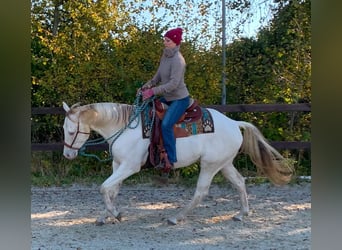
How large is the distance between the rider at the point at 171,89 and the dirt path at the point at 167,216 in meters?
0.74

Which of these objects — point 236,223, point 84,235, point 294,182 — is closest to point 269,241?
point 236,223

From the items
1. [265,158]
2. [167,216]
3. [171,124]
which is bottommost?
[167,216]

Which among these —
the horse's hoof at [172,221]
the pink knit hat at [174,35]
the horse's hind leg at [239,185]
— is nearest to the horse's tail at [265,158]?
the horse's hind leg at [239,185]

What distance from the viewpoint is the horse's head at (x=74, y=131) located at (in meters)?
4.34

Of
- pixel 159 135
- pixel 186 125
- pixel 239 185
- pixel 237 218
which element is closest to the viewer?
pixel 159 135

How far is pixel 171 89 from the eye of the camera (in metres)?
4.30

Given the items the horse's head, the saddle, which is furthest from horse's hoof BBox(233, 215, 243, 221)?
the horse's head

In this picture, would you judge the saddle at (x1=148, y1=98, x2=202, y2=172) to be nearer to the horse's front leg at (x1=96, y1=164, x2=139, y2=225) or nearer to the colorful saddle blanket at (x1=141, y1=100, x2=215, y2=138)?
the colorful saddle blanket at (x1=141, y1=100, x2=215, y2=138)

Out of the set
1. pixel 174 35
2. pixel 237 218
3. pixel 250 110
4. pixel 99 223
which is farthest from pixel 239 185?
pixel 250 110

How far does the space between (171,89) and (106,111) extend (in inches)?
27.6

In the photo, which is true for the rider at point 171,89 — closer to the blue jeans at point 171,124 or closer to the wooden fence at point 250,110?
the blue jeans at point 171,124

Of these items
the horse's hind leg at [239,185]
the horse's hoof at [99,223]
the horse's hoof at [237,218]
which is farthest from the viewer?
the horse's hind leg at [239,185]

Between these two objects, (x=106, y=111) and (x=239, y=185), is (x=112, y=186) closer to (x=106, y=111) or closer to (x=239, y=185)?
(x=106, y=111)

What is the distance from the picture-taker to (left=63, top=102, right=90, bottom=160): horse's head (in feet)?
14.2
